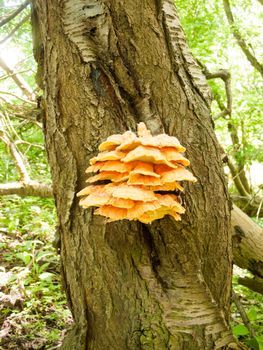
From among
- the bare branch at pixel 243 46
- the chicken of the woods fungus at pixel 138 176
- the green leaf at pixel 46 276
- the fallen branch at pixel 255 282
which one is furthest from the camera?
the bare branch at pixel 243 46

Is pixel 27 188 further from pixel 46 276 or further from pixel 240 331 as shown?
pixel 240 331

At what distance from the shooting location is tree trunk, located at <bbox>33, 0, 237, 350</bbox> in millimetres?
2148

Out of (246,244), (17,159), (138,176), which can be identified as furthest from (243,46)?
(138,176)

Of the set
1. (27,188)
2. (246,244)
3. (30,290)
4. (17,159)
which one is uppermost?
(17,159)

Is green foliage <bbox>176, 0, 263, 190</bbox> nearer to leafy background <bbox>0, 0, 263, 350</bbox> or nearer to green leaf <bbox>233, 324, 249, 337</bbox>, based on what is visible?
leafy background <bbox>0, 0, 263, 350</bbox>

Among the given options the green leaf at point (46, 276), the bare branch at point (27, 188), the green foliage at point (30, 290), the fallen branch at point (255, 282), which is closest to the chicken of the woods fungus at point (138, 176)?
the fallen branch at point (255, 282)

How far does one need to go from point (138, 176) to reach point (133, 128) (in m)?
0.55

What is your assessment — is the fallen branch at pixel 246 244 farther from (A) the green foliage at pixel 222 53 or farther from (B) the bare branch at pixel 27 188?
(A) the green foliage at pixel 222 53

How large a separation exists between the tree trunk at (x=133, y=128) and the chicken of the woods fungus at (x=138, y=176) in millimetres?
375

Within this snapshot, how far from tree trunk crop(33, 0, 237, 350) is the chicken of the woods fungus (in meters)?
0.38

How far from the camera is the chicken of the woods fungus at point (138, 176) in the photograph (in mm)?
1638

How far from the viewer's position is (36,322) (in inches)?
146

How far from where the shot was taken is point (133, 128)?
2.14m

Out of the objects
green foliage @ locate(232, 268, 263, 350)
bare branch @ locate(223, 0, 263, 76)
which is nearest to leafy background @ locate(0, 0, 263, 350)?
green foliage @ locate(232, 268, 263, 350)
